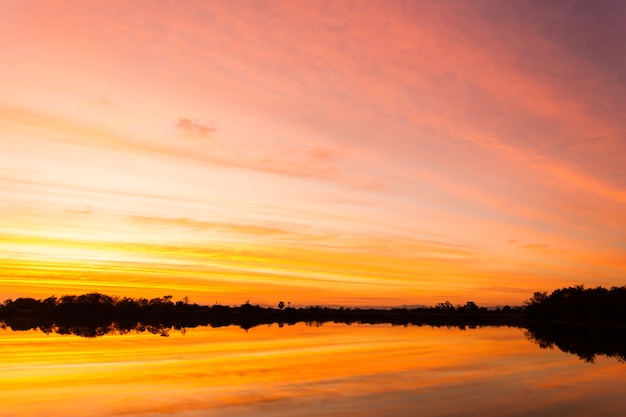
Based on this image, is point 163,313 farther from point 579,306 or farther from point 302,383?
point 302,383

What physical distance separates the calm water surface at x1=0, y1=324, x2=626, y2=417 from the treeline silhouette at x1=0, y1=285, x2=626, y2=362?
17848 millimetres

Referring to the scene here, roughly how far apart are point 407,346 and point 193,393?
3485cm

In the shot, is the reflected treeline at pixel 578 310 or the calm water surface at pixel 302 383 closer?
the calm water surface at pixel 302 383

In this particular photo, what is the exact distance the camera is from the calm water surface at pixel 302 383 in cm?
2317

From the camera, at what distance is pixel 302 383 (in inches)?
1171

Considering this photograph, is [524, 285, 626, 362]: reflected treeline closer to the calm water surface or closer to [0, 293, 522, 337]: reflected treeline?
[0, 293, 522, 337]: reflected treeline

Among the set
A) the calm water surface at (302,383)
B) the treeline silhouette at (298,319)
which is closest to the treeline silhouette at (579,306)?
the treeline silhouette at (298,319)

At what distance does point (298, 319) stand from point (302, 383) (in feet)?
439

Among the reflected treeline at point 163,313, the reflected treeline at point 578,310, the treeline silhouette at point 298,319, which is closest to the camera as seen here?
the treeline silhouette at point 298,319

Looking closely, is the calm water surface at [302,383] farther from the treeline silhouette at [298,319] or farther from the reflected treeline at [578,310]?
the reflected treeline at [578,310]

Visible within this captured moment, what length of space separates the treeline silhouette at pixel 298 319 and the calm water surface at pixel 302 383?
1785 centimetres

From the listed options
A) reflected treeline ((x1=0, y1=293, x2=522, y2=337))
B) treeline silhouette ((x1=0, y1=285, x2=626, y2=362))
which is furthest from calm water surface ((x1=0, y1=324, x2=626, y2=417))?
reflected treeline ((x1=0, y1=293, x2=522, y2=337))

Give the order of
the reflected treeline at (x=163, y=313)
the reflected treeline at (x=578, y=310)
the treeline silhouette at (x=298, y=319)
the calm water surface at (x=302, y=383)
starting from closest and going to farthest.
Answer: the calm water surface at (x=302, y=383), the treeline silhouette at (x=298, y=319), the reflected treeline at (x=578, y=310), the reflected treeline at (x=163, y=313)

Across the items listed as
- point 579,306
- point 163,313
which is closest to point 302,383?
point 579,306
